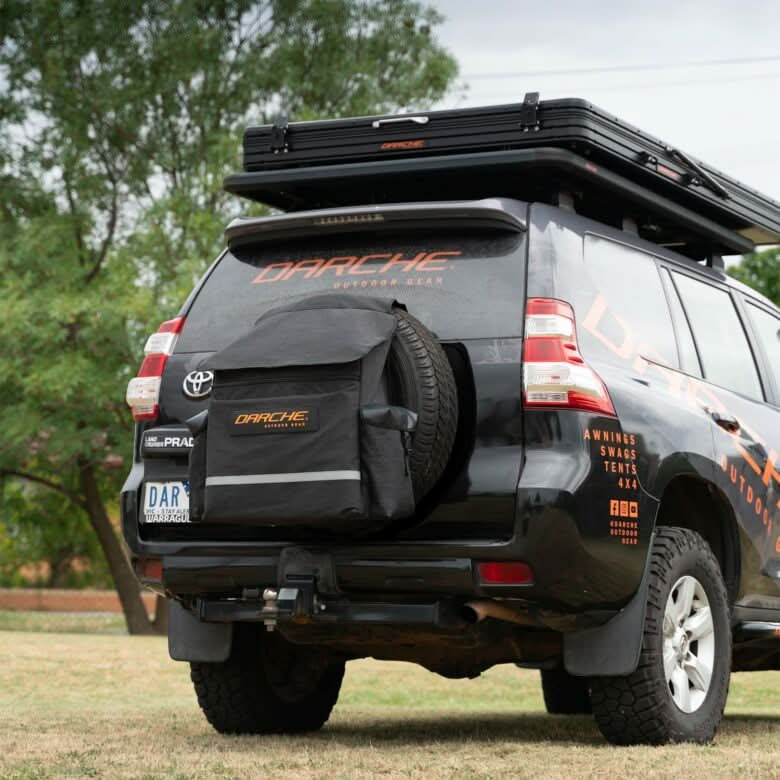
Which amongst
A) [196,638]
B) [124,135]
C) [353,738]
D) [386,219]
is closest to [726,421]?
[386,219]

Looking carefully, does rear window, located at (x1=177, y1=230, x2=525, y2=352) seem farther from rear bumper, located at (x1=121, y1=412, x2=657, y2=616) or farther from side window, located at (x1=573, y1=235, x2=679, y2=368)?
rear bumper, located at (x1=121, y1=412, x2=657, y2=616)

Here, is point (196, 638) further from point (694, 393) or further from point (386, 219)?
point (694, 393)

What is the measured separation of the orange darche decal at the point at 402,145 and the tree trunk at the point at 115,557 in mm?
20908

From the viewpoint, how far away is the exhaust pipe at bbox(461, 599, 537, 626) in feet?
20.0

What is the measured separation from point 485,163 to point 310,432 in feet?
5.37

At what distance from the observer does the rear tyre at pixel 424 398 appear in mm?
5848

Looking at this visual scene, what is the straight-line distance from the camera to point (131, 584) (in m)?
28.8

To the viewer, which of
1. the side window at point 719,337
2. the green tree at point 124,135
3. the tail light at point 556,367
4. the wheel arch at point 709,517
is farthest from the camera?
the green tree at point 124,135

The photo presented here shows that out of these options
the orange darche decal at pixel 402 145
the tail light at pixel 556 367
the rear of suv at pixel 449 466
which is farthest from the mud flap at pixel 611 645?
the orange darche decal at pixel 402 145

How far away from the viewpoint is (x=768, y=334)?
8.34 m

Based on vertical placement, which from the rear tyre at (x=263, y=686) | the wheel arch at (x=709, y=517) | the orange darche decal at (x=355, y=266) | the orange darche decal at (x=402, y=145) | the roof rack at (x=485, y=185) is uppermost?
the orange darche decal at (x=402, y=145)

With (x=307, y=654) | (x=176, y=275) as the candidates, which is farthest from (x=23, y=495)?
(x=307, y=654)

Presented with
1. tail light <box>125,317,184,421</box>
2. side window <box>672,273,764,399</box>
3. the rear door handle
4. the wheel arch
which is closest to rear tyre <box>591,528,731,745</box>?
the wheel arch

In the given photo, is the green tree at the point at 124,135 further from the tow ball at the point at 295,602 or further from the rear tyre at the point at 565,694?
the tow ball at the point at 295,602
